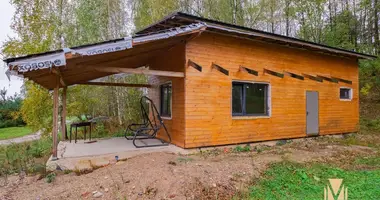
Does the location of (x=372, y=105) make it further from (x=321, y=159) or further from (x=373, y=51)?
(x=321, y=159)

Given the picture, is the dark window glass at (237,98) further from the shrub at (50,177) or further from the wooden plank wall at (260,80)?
the shrub at (50,177)

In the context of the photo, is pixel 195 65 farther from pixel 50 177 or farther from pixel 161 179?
pixel 50 177

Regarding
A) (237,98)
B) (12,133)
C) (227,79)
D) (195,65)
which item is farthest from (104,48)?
(12,133)

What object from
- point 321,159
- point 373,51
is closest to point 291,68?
point 321,159

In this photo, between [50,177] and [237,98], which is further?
[237,98]

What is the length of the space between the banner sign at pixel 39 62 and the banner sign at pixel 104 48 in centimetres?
25

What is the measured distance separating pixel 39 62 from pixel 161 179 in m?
2.52

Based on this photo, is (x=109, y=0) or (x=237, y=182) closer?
(x=237, y=182)

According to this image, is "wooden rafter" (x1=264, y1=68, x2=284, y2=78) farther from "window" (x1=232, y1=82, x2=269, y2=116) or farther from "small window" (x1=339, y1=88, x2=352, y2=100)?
"small window" (x1=339, y1=88, x2=352, y2=100)

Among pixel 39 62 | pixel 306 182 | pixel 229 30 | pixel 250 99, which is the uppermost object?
pixel 229 30

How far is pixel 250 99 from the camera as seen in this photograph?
264 inches

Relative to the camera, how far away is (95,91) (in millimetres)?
11062

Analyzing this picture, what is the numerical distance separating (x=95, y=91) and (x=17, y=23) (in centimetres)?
398

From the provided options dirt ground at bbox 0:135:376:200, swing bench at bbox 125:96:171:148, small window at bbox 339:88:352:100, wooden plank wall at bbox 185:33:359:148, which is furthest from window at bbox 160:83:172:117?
small window at bbox 339:88:352:100
